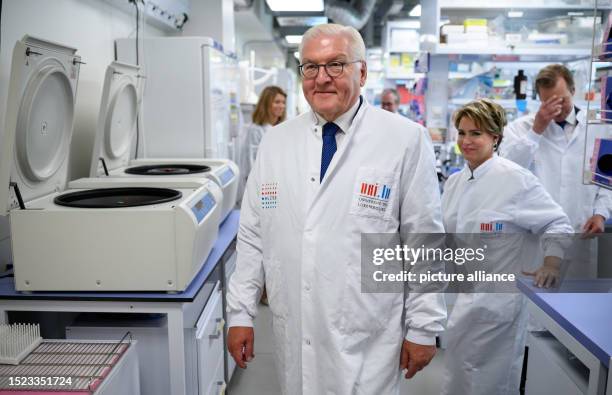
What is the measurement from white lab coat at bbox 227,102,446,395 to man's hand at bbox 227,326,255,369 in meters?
0.13

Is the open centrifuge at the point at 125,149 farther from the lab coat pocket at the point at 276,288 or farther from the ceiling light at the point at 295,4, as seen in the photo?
the ceiling light at the point at 295,4

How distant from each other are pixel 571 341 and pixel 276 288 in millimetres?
891

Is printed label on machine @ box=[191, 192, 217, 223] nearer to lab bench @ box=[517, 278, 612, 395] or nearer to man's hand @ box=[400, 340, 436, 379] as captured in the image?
man's hand @ box=[400, 340, 436, 379]

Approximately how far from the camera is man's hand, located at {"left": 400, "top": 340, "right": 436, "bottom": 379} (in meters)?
1.46

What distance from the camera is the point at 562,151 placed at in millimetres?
2955

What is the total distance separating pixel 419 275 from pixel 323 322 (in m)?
0.32

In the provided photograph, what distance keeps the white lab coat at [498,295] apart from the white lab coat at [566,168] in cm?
79

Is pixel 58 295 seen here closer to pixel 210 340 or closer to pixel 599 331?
pixel 210 340

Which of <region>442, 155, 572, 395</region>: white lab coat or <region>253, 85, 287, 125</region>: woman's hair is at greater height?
<region>253, 85, 287, 125</region>: woman's hair

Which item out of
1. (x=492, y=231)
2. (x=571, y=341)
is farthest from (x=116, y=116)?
(x=571, y=341)

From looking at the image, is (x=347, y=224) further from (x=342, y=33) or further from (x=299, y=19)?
(x=299, y=19)

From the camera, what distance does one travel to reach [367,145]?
1.52m

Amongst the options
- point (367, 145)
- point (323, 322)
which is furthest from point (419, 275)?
point (367, 145)

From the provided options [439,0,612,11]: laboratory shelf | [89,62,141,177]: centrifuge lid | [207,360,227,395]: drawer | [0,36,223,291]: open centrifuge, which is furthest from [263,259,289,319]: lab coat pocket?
[439,0,612,11]: laboratory shelf
